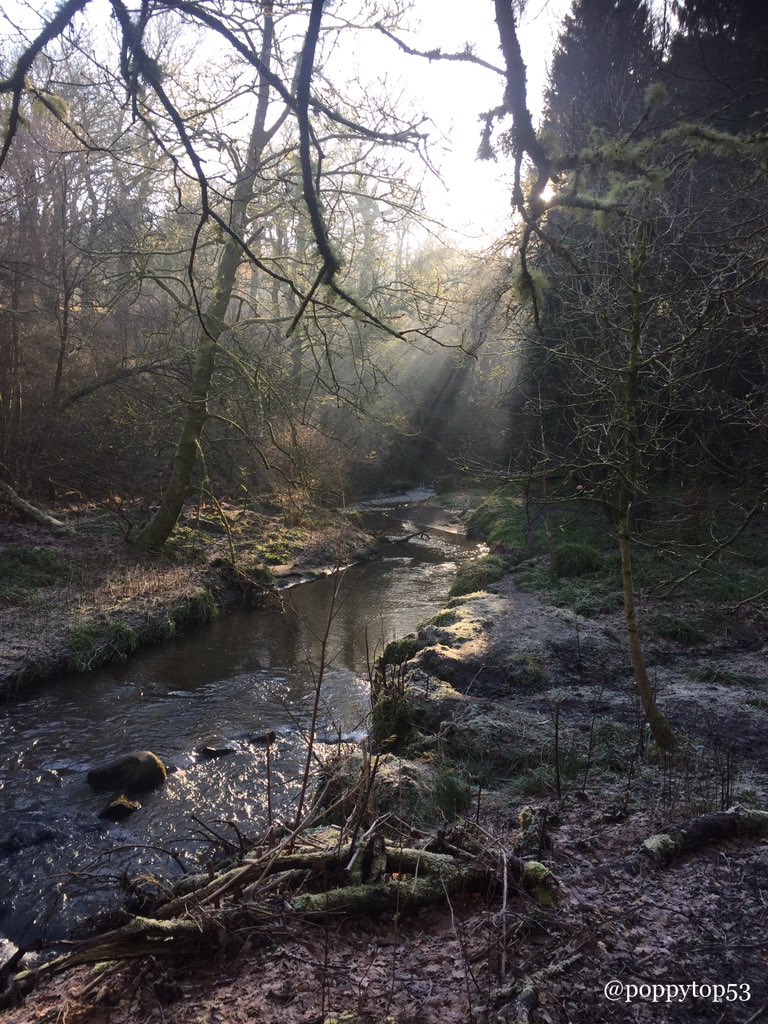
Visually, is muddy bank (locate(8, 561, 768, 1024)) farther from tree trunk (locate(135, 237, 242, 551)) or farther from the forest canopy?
tree trunk (locate(135, 237, 242, 551))

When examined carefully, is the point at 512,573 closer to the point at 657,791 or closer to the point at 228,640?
the point at 228,640

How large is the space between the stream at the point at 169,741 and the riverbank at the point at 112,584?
0.35m

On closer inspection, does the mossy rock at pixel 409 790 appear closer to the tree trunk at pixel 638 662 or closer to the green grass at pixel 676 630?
the tree trunk at pixel 638 662

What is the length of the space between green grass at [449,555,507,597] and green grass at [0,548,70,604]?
6522mm

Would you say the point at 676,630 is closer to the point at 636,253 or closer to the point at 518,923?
the point at 636,253

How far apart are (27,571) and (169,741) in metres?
5.06

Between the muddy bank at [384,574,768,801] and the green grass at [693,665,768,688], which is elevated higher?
the muddy bank at [384,574,768,801]

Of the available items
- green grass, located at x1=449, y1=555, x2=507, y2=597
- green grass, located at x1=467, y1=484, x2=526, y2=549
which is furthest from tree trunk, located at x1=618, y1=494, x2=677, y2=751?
green grass, located at x1=467, y1=484, x2=526, y2=549

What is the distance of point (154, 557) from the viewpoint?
1234cm

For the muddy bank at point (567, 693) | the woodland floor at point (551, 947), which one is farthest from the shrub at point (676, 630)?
the woodland floor at point (551, 947)

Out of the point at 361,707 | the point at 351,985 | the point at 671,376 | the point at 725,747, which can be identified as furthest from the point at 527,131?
the point at 361,707

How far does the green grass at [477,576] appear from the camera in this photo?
38.7ft

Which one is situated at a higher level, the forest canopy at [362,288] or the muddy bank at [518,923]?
the forest canopy at [362,288]

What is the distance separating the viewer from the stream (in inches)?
187
